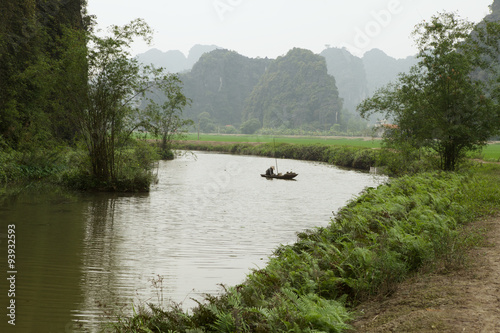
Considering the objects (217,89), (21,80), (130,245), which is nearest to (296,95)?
(217,89)

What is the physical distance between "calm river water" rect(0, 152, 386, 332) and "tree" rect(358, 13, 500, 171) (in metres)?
5.86

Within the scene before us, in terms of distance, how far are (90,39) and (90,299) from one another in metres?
15.0

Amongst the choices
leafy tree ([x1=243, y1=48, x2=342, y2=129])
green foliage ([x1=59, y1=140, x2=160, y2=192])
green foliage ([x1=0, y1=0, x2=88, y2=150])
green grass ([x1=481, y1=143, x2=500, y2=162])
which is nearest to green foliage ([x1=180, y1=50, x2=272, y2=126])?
leafy tree ([x1=243, y1=48, x2=342, y2=129])

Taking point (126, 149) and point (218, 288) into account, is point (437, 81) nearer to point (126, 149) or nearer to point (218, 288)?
point (126, 149)

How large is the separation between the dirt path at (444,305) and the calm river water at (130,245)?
320 cm

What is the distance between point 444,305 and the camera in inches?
207

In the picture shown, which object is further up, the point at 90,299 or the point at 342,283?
the point at 342,283

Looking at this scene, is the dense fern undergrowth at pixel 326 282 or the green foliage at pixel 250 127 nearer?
the dense fern undergrowth at pixel 326 282

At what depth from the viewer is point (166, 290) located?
7984 mm

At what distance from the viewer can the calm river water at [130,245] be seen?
727cm

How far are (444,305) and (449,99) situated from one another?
17995mm

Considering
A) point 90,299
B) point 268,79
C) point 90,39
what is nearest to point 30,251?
point 90,299

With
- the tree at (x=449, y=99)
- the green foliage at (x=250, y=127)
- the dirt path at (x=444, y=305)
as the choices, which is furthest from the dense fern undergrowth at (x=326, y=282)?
the green foliage at (x=250, y=127)

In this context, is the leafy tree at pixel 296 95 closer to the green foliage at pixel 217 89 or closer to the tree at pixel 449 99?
the green foliage at pixel 217 89
